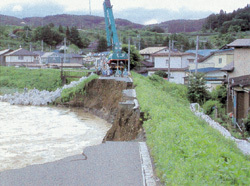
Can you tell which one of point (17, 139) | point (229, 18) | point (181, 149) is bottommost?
point (17, 139)

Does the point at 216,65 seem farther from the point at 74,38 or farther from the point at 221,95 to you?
Result: the point at 74,38

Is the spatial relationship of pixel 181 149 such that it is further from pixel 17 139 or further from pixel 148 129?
pixel 17 139

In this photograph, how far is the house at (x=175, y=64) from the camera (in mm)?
44312

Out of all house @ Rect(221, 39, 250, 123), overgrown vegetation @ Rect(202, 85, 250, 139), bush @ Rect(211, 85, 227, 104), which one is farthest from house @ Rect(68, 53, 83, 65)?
house @ Rect(221, 39, 250, 123)

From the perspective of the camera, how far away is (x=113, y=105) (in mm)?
25922

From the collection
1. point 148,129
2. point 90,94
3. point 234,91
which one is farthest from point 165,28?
point 148,129

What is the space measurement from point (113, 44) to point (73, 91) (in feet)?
32.2

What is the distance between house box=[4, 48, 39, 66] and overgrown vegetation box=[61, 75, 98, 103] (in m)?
31.0

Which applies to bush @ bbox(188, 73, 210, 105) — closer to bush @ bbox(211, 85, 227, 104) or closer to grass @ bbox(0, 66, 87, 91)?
bush @ bbox(211, 85, 227, 104)

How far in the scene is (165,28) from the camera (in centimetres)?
11425

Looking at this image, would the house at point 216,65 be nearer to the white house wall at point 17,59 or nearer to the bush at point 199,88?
the bush at point 199,88

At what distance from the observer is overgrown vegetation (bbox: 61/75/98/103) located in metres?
33.0

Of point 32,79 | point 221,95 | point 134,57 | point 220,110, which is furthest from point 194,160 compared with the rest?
point 134,57

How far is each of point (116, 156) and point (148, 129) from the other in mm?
1401
